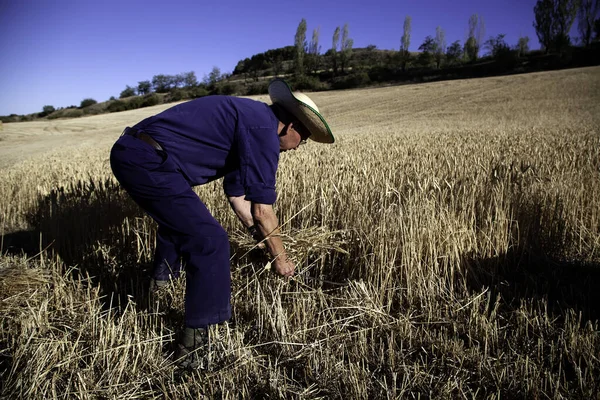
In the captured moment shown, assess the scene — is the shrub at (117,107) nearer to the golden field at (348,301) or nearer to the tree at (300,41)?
the tree at (300,41)

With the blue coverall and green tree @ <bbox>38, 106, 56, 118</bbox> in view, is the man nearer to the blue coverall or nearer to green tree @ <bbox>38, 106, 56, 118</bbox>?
the blue coverall

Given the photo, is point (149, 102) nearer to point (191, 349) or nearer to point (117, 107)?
point (117, 107)

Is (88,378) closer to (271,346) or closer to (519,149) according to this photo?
(271,346)

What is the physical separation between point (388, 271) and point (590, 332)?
3.83ft

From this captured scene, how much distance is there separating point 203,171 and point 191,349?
1.03 m

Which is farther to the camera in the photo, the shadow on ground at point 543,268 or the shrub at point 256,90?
the shrub at point 256,90

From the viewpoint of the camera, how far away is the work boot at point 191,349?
84.4 inches

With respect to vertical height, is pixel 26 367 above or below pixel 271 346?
above

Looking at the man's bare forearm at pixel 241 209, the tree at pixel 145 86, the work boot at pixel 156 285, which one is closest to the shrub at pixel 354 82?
the tree at pixel 145 86

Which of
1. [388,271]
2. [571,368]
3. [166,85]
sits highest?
[166,85]

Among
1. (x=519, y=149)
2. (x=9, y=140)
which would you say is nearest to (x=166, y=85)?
(x=9, y=140)

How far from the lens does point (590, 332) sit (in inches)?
83.4

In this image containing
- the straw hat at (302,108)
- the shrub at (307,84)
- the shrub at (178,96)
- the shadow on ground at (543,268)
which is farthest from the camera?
the shrub at (178,96)

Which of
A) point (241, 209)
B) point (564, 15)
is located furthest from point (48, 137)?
point (564, 15)
